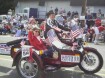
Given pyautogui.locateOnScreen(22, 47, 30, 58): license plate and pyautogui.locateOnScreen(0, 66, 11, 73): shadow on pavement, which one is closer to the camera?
pyautogui.locateOnScreen(22, 47, 30, 58): license plate

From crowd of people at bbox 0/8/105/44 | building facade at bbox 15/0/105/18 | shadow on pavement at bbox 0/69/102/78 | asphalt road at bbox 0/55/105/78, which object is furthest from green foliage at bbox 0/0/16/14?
shadow on pavement at bbox 0/69/102/78

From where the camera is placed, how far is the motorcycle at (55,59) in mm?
7246

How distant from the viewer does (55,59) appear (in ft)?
24.8

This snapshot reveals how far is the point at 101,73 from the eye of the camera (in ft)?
26.9

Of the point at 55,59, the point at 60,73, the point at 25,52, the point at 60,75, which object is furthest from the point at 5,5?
the point at 25,52

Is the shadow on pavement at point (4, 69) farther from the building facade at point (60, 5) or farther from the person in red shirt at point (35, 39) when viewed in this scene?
the building facade at point (60, 5)

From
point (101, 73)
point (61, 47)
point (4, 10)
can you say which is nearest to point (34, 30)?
point (61, 47)

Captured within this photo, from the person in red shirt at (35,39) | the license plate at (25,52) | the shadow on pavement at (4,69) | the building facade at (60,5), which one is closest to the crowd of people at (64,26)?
the person in red shirt at (35,39)

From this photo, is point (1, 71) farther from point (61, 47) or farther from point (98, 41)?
point (98, 41)

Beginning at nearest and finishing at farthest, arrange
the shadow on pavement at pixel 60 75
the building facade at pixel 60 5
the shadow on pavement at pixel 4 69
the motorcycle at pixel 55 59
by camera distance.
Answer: the motorcycle at pixel 55 59
the shadow on pavement at pixel 60 75
the shadow on pavement at pixel 4 69
the building facade at pixel 60 5

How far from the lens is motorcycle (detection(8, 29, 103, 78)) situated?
23.8 ft

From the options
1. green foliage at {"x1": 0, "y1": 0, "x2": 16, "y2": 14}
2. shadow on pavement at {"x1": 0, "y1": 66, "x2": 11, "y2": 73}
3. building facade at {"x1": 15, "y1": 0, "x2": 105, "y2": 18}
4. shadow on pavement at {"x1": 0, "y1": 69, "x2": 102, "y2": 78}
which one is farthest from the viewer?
green foliage at {"x1": 0, "y1": 0, "x2": 16, "y2": 14}

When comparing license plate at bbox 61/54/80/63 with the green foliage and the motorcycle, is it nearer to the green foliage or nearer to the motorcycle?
the motorcycle

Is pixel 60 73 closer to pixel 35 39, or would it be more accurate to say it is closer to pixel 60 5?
pixel 35 39
